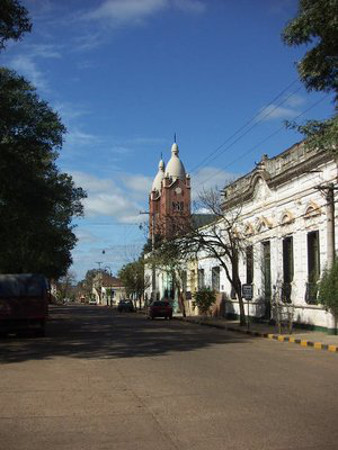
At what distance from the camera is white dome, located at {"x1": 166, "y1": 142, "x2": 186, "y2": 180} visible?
8850 cm

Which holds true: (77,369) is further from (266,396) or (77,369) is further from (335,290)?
(335,290)

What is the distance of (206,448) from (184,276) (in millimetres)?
Result: 43509

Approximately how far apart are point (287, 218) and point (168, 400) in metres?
20.9

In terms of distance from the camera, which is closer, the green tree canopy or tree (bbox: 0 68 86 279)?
tree (bbox: 0 68 86 279)

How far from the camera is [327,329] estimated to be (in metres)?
23.6

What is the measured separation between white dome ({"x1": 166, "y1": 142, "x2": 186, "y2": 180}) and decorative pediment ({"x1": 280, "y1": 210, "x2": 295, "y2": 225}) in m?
58.5

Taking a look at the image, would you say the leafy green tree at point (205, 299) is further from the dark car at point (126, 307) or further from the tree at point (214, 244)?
the dark car at point (126, 307)

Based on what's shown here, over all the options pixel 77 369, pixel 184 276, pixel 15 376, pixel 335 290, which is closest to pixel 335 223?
pixel 335 290

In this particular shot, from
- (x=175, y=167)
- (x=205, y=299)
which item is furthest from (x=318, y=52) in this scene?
(x=175, y=167)

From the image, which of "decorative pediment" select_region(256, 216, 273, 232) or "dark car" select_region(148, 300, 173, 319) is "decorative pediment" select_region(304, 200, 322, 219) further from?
"dark car" select_region(148, 300, 173, 319)

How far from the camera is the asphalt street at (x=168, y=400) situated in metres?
7.02

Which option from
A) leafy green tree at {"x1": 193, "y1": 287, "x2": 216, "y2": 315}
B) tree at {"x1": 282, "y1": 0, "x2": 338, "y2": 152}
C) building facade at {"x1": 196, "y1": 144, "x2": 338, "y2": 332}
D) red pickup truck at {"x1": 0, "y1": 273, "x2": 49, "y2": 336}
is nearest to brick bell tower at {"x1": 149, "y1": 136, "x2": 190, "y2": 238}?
leafy green tree at {"x1": 193, "y1": 287, "x2": 216, "y2": 315}

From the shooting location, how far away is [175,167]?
8906 cm

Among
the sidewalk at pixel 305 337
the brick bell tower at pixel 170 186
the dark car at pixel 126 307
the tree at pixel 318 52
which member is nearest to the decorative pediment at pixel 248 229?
the sidewalk at pixel 305 337
